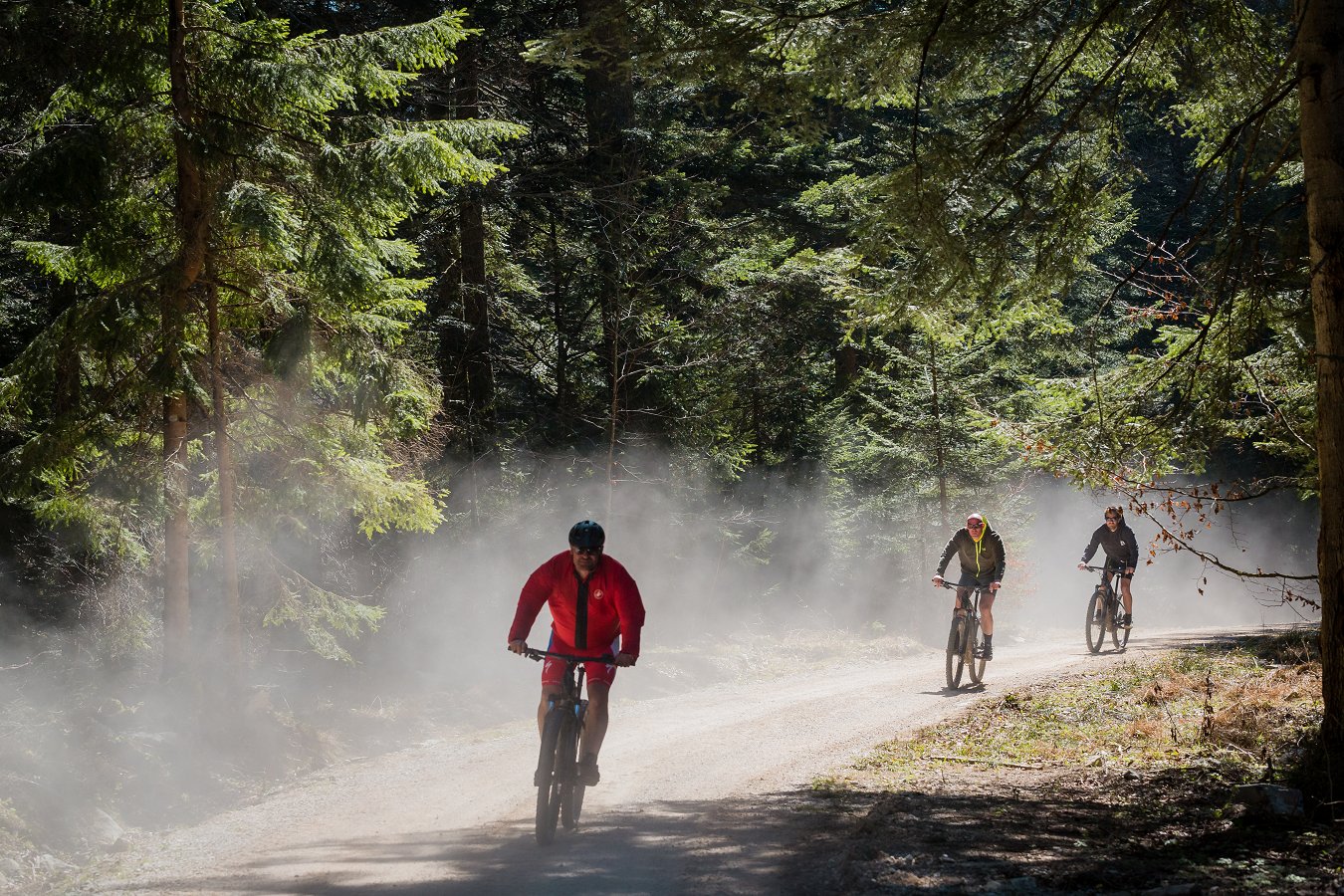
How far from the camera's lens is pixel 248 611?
14.0 metres

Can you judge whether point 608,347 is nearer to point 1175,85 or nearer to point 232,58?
point 232,58

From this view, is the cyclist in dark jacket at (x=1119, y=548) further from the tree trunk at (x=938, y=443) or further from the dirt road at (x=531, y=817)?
the tree trunk at (x=938, y=443)

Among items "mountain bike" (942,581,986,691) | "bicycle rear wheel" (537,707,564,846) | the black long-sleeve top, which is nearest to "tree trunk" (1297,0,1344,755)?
"bicycle rear wheel" (537,707,564,846)

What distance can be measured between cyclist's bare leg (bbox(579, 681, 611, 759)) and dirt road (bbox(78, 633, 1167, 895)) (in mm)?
563

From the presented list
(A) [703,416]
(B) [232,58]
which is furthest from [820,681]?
(B) [232,58]

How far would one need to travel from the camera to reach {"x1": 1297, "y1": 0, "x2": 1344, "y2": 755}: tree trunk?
6695mm

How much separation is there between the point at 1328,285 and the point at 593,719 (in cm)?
553

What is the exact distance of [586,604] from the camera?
23.5 ft

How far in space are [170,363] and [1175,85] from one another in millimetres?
9954

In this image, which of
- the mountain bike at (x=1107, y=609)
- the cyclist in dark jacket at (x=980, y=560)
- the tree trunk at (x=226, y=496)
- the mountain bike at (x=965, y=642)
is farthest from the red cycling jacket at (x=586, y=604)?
the mountain bike at (x=1107, y=609)

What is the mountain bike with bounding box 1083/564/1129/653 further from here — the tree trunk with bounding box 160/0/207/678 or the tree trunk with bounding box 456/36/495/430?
the tree trunk with bounding box 160/0/207/678

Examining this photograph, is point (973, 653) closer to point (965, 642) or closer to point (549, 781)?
point (965, 642)

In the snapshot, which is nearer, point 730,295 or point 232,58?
point 232,58

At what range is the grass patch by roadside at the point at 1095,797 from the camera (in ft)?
17.8
